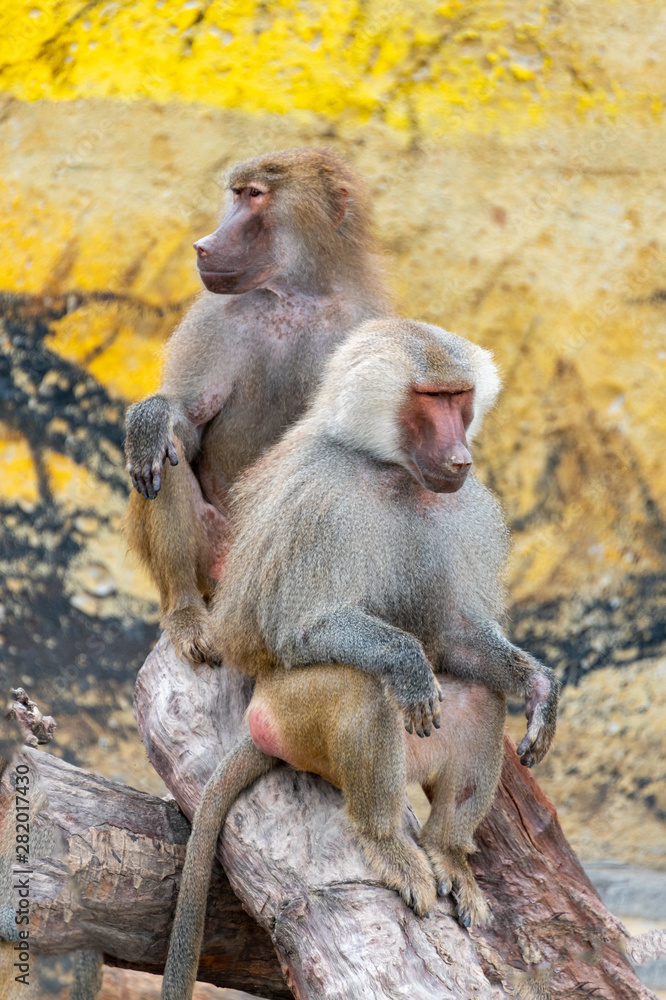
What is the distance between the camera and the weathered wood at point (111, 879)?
2.42m

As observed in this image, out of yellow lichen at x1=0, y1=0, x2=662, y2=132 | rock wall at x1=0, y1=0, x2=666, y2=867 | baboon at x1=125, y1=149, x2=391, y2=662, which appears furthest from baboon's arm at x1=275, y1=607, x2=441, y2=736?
yellow lichen at x1=0, y1=0, x2=662, y2=132

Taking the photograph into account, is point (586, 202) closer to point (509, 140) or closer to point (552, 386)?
point (509, 140)

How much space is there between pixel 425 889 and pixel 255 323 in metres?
1.70

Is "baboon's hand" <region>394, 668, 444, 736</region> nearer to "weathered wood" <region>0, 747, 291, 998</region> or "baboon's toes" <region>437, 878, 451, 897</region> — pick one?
"baboon's toes" <region>437, 878, 451, 897</region>

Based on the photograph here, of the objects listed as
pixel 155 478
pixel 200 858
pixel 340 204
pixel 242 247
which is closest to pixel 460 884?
pixel 200 858

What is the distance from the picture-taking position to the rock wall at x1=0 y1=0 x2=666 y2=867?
4.15 metres

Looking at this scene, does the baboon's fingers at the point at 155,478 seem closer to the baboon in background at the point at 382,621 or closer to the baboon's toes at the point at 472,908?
the baboon in background at the point at 382,621

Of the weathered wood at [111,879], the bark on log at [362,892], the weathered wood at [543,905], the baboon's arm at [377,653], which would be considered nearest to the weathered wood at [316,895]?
the bark on log at [362,892]

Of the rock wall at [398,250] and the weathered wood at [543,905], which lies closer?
the weathered wood at [543,905]

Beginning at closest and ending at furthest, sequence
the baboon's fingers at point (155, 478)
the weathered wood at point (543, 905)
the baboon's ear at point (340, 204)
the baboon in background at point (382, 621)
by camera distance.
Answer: the baboon in background at point (382, 621), the weathered wood at point (543, 905), the baboon's fingers at point (155, 478), the baboon's ear at point (340, 204)

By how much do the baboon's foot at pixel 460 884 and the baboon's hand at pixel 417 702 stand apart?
0.40 meters

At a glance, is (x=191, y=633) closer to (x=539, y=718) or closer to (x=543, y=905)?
(x=539, y=718)

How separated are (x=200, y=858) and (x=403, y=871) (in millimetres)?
482

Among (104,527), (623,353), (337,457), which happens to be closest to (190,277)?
(104,527)
